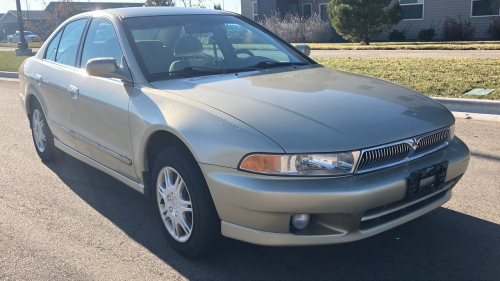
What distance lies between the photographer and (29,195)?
15.4 feet

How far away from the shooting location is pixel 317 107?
10.3ft

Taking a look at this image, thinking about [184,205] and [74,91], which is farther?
[74,91]

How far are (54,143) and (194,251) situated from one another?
9.06 feet

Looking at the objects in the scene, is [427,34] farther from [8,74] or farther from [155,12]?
[155,12]

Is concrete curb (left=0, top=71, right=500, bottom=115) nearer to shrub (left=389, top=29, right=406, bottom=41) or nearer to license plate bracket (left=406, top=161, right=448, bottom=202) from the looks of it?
license plate bracket (left=406, top=161, right=448, bottom=202)

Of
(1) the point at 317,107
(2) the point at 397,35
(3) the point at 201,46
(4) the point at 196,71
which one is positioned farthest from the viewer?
(2) the point at 397,35

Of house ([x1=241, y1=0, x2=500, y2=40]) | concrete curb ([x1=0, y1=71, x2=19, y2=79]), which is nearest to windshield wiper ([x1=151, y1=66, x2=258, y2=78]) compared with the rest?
concrete curb ([x1=0, y1=71, x2=19, y2=79])

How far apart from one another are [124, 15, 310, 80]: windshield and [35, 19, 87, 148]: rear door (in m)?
0.96

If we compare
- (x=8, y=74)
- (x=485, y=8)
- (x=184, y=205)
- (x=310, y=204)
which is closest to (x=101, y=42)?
(x=184, y=205)

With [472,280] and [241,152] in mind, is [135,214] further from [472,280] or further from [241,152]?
[472,280]

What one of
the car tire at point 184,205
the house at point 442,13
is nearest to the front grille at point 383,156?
the car tire at point 184,205

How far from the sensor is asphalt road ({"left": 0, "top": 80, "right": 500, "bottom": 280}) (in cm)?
310

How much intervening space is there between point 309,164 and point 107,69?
1.82 metres

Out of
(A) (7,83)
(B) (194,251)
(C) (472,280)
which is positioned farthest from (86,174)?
(A) (7,83)
